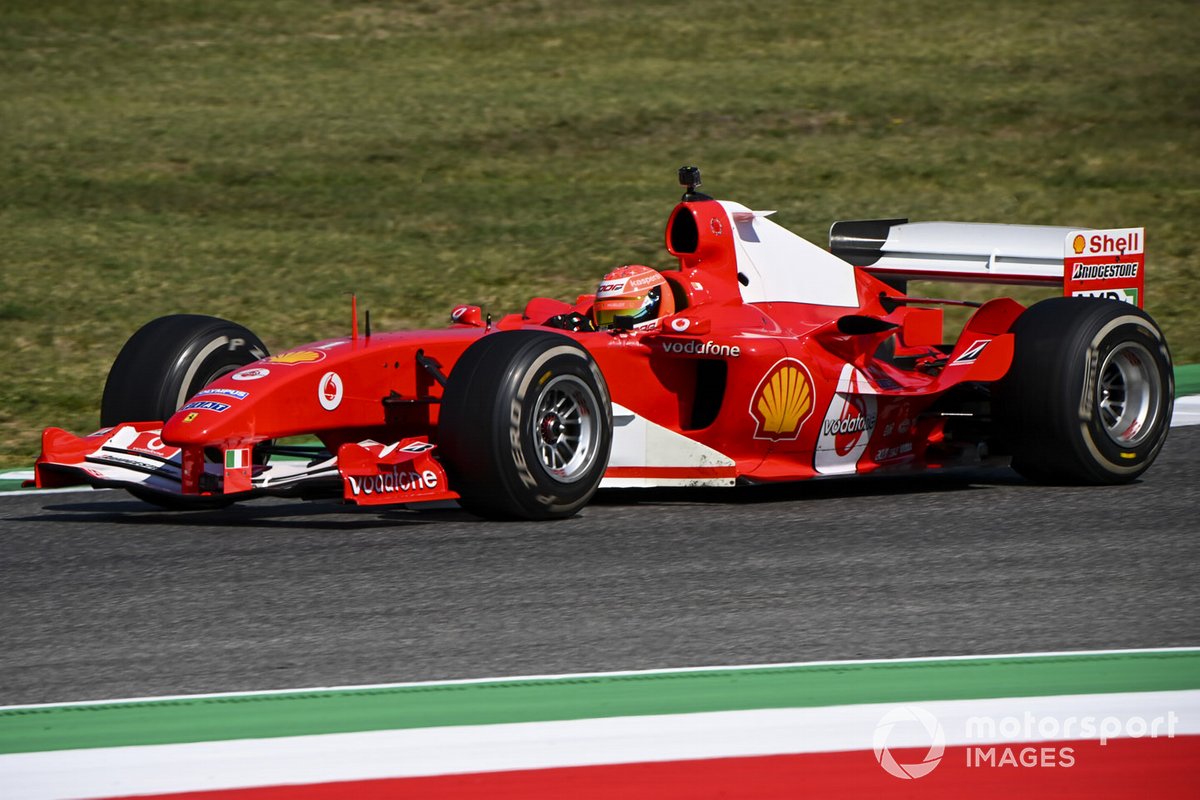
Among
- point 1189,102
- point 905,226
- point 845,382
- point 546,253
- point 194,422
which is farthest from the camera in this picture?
point 1189,102

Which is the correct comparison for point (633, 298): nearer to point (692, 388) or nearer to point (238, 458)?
point (692, 388)

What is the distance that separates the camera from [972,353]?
8477mm

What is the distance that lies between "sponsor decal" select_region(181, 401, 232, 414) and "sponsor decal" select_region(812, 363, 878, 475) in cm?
268

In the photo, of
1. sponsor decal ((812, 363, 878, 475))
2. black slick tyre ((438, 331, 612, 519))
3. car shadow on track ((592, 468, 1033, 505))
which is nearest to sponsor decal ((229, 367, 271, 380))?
black slick tyre ((438, 331, 612, 519))

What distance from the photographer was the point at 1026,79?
25.3 meters

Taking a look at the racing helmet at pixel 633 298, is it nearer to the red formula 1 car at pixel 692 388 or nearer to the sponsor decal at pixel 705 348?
the red formula 1 car at pixel 692 388

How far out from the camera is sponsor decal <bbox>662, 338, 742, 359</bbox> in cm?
795

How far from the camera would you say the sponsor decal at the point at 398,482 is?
702 centimetres

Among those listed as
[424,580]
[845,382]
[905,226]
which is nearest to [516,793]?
[424,580]

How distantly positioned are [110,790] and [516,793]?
3.07ft

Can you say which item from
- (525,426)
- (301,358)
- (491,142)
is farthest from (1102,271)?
(491,142)

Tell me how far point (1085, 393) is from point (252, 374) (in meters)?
3.70

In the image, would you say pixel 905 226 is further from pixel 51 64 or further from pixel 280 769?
pixel 51 64

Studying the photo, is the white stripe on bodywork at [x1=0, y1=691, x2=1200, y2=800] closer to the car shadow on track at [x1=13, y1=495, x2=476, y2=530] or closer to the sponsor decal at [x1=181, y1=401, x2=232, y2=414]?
the sponsor decal at [x1=181, y1=401, x2=232, y2=414]
